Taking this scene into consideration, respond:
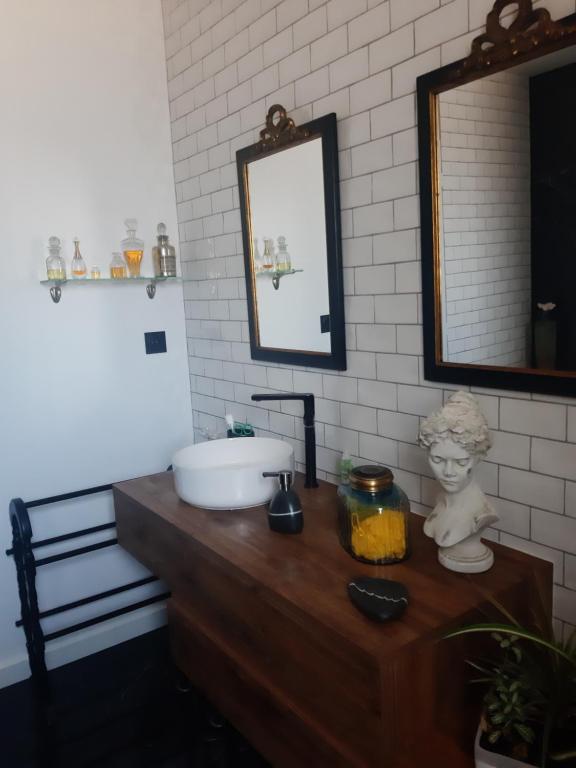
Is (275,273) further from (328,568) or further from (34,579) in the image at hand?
(34,579)

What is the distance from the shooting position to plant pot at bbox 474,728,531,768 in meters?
1.08

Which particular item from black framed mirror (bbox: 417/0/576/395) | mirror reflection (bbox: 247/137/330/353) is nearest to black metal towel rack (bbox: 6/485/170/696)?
mirror reflection (bbox: 247/137/330/353)

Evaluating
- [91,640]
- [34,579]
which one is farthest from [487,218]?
[91,640]

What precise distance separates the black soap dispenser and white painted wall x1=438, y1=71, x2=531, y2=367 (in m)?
0.56

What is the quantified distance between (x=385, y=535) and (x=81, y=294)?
1.62 metres

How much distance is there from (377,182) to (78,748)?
203 cm

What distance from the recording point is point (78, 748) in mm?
2039

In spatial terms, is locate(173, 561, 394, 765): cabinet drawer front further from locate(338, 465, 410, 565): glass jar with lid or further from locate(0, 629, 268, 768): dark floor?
locate(0, 629, 268, 768): dark floor

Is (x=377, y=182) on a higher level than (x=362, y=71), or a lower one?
lower

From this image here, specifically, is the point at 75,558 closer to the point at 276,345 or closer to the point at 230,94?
the point at 276,345

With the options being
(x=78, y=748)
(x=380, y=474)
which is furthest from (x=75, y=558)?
(x=380, y=474)

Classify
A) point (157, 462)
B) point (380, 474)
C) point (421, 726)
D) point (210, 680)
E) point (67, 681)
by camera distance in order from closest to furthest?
1. point (421, 726)
2. point (380, 474)
3. point (210, 680)
4. point (67, 681)
5. point (157, 462)

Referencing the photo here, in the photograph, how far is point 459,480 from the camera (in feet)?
4.42

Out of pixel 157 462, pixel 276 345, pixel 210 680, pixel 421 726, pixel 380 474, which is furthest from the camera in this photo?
pixel 157 462
